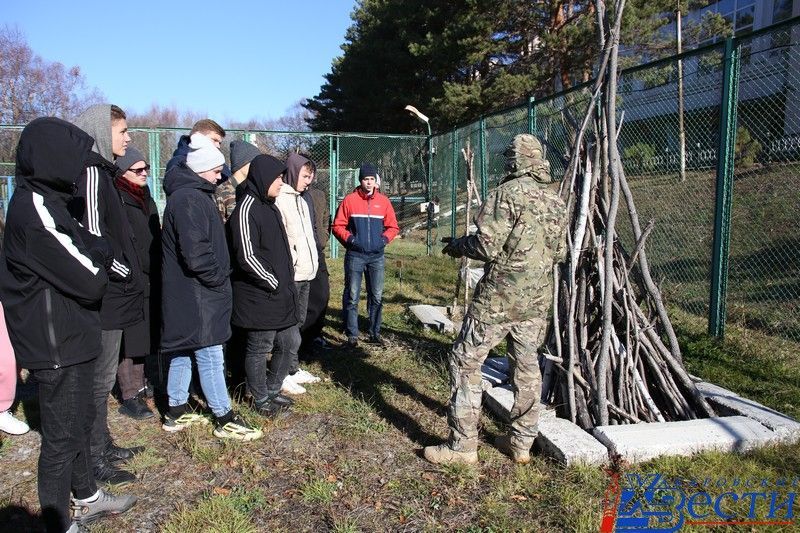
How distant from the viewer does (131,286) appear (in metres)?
3.43

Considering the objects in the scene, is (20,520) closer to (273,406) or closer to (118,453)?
(118,453)

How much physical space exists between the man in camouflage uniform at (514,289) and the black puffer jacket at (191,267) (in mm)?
1493

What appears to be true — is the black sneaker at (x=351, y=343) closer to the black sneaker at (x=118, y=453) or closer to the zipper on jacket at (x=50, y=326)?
the black sneaker at (x=118, y=453)

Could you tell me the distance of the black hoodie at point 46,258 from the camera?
233 cm

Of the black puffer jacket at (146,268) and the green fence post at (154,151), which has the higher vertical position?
the green fence post at (154,151)

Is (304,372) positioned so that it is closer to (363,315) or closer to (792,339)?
(363,315)

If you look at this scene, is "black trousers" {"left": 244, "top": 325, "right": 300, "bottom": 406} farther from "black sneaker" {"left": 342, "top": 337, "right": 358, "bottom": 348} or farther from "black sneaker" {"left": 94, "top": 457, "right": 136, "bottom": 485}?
"black sneaker" {"left": 342, "top": 337, "right": 358, "bottom": 348}

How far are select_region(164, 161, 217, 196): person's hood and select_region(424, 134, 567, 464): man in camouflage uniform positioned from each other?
1.58m

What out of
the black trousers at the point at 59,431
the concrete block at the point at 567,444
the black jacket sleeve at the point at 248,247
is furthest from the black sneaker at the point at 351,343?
the black trousers at the point at 59,431

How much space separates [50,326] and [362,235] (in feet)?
11.5

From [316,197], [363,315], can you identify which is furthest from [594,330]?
[363,315]

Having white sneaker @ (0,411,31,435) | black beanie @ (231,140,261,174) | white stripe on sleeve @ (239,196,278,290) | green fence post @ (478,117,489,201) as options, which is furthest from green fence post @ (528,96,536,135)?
white sneaker @ (0,411,31,435)

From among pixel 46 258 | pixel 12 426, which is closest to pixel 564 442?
pixel 46 258

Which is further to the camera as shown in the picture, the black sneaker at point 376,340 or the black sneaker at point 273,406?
the black sneaker at point 376,340
